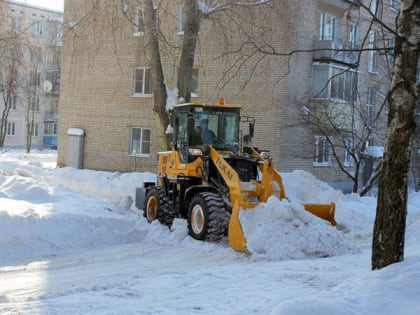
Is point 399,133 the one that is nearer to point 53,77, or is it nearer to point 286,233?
point 286,233

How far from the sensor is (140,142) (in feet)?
88.7

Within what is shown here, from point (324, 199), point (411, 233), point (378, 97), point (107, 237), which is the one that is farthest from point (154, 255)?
point (378, 97)

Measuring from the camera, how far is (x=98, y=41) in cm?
2600

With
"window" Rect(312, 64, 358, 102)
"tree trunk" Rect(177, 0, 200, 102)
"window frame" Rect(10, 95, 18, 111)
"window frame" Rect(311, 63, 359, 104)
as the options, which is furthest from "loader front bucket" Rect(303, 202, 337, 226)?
"window frame" Rect(10, 95, 18, 111)

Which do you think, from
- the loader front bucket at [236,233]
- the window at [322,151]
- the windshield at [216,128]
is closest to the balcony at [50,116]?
the window at [322,151]

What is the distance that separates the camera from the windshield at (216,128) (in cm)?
1332

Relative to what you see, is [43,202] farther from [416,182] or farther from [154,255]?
[416,182]

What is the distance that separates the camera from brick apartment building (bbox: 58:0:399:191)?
22.8 metres

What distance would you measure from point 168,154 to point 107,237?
283 cm

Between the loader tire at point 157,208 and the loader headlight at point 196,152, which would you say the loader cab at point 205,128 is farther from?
the loader tire at point 157,208

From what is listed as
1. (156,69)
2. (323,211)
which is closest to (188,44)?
(156,69)

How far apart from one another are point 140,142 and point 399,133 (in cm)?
2088

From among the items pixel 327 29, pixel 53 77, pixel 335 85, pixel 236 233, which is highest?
pixel 53 77

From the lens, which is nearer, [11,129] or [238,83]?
[238,83]
